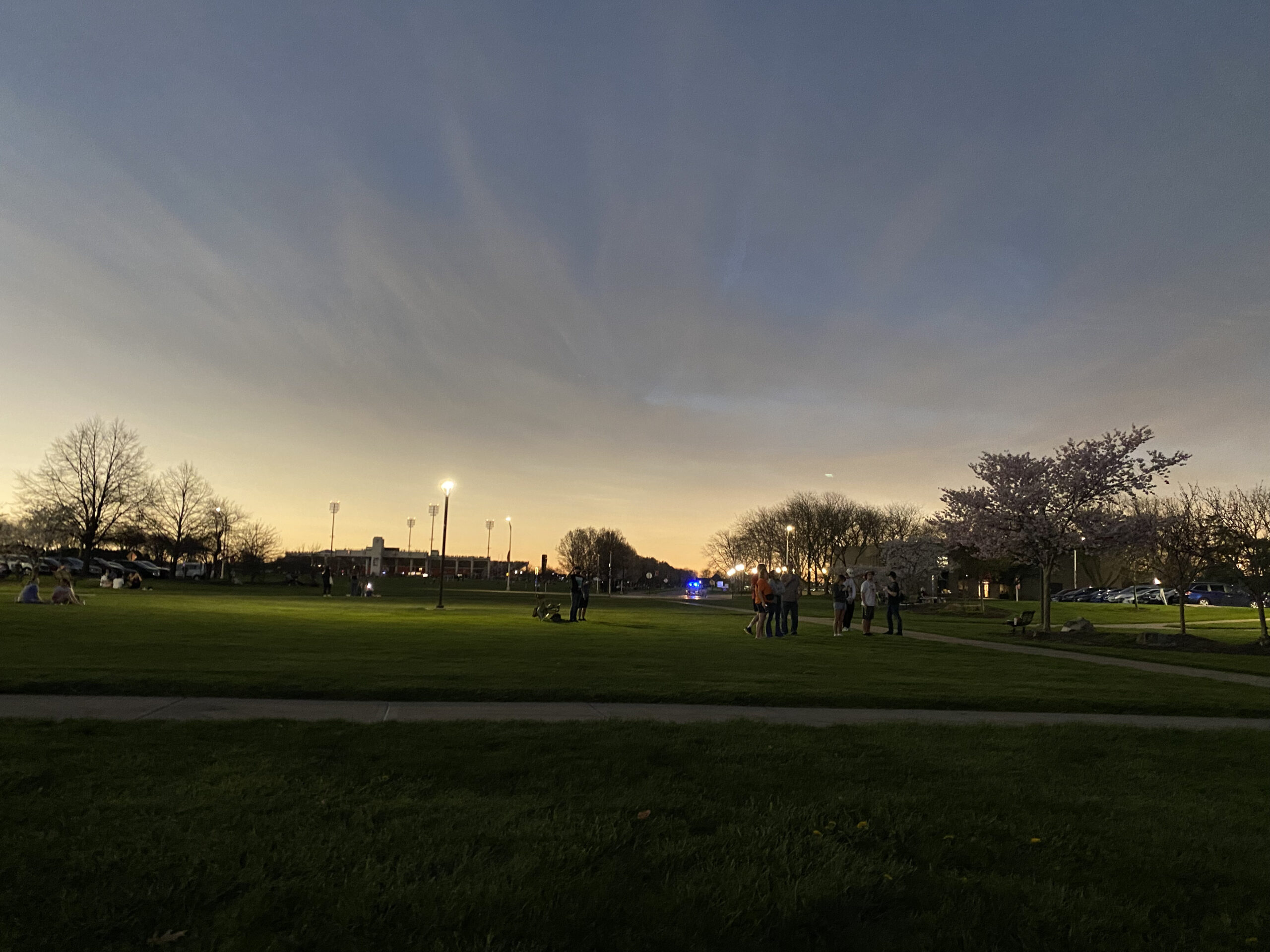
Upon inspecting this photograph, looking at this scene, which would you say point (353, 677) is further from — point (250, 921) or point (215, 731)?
point (250, 921)

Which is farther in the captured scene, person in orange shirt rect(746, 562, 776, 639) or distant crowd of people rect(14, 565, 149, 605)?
distant crowd of people rect(14, 565, 149, 605)

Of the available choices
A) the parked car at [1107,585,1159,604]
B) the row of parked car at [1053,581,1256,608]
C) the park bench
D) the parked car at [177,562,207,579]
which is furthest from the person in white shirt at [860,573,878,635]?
the parked car at [177,562,207,579]

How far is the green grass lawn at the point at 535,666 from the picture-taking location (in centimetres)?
1034

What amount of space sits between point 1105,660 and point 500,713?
15.8 m

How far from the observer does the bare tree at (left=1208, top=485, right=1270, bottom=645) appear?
76.1ft

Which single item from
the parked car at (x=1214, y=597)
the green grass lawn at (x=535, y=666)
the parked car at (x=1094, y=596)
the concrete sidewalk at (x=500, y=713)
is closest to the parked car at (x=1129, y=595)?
the parked car at (x=1094, y=596)

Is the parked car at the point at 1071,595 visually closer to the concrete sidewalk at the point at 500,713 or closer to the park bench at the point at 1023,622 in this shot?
the park bench at the point at 1023,622

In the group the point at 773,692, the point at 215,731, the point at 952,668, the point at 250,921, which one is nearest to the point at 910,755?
the point at 773,692

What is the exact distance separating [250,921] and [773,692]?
8305mm

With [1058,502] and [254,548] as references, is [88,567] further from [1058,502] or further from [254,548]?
[1058,502]

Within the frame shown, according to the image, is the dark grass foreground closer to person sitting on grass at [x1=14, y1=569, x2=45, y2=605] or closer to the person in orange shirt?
the person in orange shirt

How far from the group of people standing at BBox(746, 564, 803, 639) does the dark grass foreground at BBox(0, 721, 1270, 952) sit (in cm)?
1520

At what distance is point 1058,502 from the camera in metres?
32.4

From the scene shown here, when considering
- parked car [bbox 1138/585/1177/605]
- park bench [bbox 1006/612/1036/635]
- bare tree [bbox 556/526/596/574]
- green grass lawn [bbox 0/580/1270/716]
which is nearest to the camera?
green grass lawn [bbox 0/580/1270/716]
